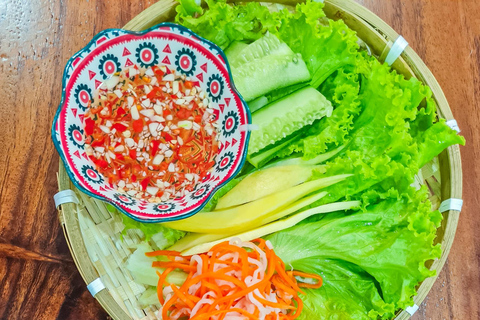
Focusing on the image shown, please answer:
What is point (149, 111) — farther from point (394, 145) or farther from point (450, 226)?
point (450, 226)

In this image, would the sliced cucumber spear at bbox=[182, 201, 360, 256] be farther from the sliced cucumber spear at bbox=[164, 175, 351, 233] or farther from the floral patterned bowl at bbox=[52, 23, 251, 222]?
the floral patterned bowl at bbox=[52, 23, 251, 222]

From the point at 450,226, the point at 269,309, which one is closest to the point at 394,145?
the point at 450,226

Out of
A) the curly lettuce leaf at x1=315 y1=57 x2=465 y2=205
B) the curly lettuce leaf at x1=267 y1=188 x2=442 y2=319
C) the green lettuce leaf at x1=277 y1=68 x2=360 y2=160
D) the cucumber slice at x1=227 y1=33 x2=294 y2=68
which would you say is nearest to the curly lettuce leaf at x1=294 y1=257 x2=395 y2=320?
the curly lettuce leaf at x1=267 y1=188 x2=442 y2=319

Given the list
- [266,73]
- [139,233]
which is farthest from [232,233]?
[266,73]

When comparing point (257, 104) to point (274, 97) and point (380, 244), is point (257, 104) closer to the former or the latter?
point (274, 97)

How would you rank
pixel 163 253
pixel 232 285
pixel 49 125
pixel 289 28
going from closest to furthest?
1. pixel 232 285
2. pixel 163 253
3. pixel 289 28
4. pixel 49 125
